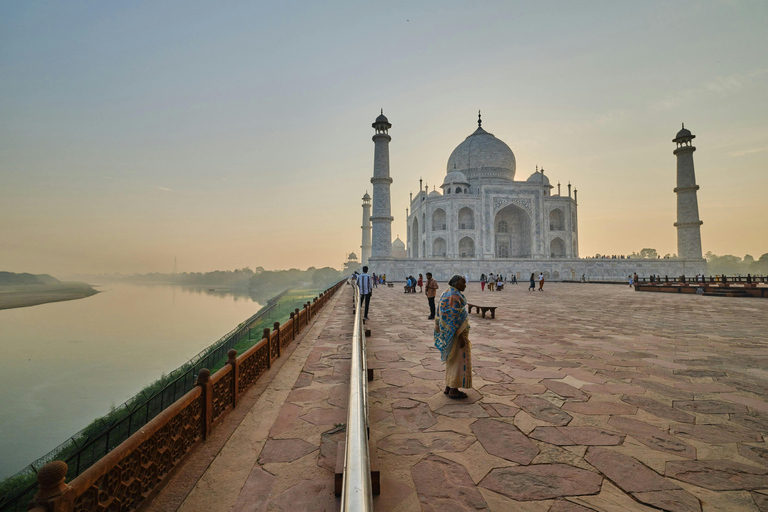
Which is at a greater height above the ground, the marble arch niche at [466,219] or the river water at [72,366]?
the marble arch niche at [466,219]

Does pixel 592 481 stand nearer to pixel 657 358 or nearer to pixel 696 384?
pixel 696 384

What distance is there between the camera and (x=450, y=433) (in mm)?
2656

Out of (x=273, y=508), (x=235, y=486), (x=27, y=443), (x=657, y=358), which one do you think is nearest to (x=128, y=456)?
(x=235, y=486)

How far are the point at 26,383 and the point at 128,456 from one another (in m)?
15.9

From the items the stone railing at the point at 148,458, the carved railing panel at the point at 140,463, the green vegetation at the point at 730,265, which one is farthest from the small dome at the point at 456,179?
the green vegetation at the point at 730,265

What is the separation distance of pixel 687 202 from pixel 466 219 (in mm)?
18906

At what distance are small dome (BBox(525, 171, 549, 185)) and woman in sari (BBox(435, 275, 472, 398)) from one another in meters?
37.7

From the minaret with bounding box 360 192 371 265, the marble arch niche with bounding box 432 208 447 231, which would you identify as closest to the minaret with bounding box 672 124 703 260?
the marble arch niche with bounding box 432 208 447 231

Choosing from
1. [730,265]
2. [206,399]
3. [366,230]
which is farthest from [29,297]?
[730,265]

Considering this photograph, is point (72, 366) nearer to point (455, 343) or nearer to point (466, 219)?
point (455, 343)

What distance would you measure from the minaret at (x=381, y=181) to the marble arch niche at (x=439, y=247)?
9450 mm

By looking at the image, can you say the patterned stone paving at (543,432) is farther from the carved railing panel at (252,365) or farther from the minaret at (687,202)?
the minaret at (687,202)

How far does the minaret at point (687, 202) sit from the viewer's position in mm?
30688

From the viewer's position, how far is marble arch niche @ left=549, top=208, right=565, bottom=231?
1500 inches
